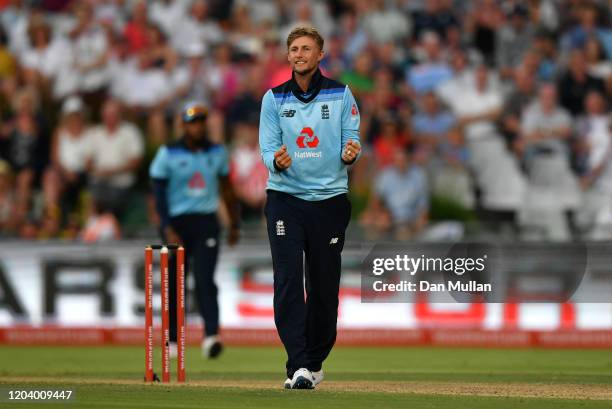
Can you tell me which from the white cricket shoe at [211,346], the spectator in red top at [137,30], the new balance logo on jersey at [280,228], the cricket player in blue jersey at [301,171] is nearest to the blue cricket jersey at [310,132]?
the cricket player in blue jersey at [301,171]

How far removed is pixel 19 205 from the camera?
18875 millimetres

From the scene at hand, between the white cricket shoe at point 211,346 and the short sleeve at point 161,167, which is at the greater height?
the short sleeve at point 161,167

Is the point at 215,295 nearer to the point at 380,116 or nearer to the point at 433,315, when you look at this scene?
the point at 433,315

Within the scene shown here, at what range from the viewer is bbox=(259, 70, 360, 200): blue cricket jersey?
10156 millimetres

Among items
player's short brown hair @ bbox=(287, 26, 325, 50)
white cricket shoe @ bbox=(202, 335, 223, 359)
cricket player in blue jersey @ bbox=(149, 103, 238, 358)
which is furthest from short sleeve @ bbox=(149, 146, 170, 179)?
player's short brown hair @ bbox=(287, 26, 325, 50)

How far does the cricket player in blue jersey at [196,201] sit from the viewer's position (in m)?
14.6

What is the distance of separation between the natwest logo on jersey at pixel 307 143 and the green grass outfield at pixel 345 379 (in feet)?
5.47

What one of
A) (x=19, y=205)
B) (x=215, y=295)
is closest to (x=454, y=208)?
(x=215, y=295)

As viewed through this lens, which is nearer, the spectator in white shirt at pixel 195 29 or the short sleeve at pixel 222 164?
→ the short sleeve at pixel 222 164

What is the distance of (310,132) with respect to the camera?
10.2 m
